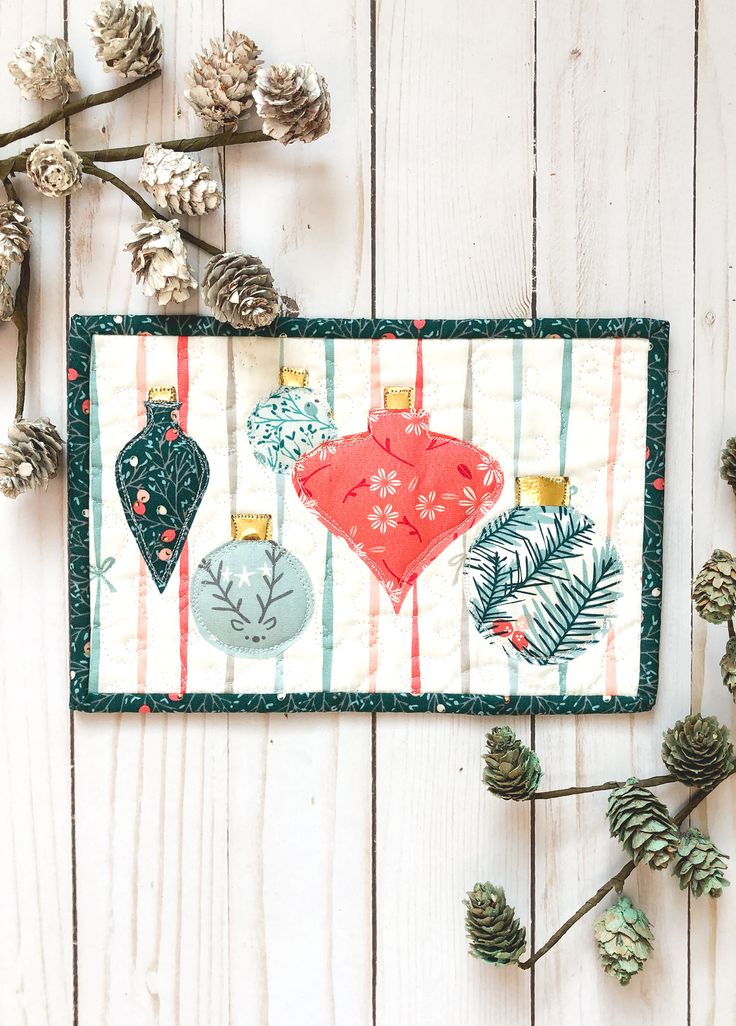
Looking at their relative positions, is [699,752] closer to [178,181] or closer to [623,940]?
[623,940]

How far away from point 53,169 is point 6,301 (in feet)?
0.39

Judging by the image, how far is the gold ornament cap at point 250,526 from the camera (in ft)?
2.20

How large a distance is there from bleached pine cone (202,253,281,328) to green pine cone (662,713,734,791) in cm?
50

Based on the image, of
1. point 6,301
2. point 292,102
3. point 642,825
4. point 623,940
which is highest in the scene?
point 292,102

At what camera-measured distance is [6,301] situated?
2.11ft

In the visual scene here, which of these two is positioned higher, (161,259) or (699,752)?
(161,259)

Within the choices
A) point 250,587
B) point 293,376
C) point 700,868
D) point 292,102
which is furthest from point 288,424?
point 700,868

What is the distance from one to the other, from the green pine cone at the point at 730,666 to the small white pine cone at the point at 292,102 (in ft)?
1.85

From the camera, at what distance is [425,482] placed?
0.67 m

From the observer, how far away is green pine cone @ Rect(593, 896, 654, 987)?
0.65 m

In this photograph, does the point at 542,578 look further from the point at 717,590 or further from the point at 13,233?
the point at 13,233

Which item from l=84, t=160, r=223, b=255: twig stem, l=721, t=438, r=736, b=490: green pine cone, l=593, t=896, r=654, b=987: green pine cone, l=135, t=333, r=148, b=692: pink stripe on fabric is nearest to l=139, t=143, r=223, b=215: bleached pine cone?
l=84, t=160, r=223, b=255: twig stem

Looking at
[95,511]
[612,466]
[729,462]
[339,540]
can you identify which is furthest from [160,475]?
[729,462]

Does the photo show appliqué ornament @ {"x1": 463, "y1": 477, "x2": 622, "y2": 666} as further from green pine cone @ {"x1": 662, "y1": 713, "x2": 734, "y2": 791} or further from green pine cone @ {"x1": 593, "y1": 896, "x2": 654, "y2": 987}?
green pine cone @ {"x1": 593, "y1": 896, "x2": 654, "y2": 987}
